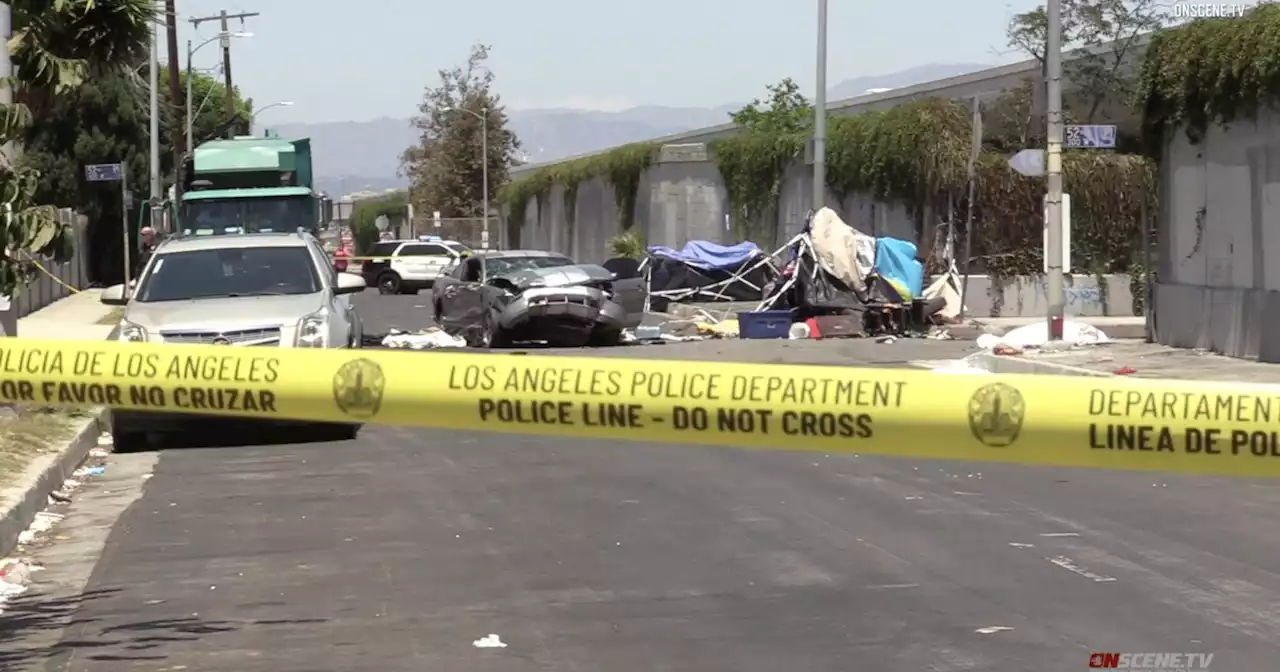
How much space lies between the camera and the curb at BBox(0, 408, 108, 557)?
31.3ft

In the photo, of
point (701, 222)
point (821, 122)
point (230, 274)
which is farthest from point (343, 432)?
point (701, 222)

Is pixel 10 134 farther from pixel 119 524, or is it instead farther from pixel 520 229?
pixel 520 229

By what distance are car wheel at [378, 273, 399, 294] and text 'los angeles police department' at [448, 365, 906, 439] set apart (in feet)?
152

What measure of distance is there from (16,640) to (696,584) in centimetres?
304

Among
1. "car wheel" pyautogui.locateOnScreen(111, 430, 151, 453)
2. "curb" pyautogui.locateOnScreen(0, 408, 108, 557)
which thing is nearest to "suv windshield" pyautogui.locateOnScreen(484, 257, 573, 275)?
"curb" pyautogui.locateOnScreen(0, 408, 108, 557)

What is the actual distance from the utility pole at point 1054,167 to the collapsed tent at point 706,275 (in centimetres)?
1338

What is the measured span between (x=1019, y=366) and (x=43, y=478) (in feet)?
44.0

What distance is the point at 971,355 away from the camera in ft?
78.1

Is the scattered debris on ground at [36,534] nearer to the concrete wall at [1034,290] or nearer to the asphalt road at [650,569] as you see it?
the asphalt road at [650,569]

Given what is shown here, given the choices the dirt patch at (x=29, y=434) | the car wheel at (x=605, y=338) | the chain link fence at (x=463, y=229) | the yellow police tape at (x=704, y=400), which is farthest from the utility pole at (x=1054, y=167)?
the chain link fence at (x=463, y=229)

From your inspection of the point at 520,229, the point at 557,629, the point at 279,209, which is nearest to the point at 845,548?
the point at 557,629

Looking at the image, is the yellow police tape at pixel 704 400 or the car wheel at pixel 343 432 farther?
the car wheel at pixel 343 432

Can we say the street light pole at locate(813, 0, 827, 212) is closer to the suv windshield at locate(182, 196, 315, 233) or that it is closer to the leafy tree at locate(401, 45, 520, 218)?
the suv windshield at locate(182, 196, 315, 233)

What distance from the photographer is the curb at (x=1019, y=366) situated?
20.2 meters
